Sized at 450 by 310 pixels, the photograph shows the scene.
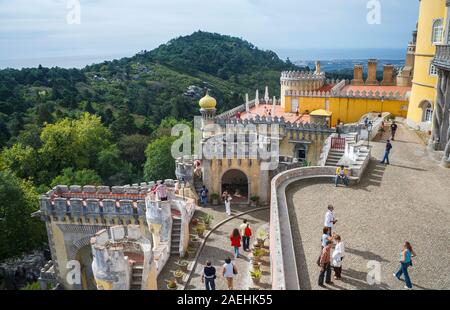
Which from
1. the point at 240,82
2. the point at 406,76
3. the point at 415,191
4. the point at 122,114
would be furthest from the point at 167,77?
the point at 415,191

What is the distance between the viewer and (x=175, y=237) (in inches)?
771

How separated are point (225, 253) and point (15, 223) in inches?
800

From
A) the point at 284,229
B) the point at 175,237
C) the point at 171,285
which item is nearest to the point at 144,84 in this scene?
the point at 175,237

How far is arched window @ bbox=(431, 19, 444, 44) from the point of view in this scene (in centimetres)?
2467

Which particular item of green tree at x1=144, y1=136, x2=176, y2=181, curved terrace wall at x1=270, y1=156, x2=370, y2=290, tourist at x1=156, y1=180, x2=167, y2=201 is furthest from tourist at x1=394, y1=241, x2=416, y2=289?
green tree at x1=144, y1=136, x2=176, y2=181

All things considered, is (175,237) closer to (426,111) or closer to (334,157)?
(334,157)

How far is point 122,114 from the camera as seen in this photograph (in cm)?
6394

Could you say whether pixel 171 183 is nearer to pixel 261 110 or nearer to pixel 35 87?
pixel 261 110

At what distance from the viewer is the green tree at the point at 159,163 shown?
48.6 meters

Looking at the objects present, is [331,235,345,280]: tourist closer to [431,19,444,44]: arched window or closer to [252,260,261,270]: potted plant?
[252,260,261,270]: potted plant

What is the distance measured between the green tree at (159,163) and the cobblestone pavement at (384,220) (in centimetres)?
3126

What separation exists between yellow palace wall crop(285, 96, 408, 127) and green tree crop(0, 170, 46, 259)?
26.1 m

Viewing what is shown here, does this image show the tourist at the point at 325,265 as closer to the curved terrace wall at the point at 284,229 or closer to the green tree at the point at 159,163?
the curved terrace wall at the point at 284,229

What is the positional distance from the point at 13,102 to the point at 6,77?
23.5 metres
